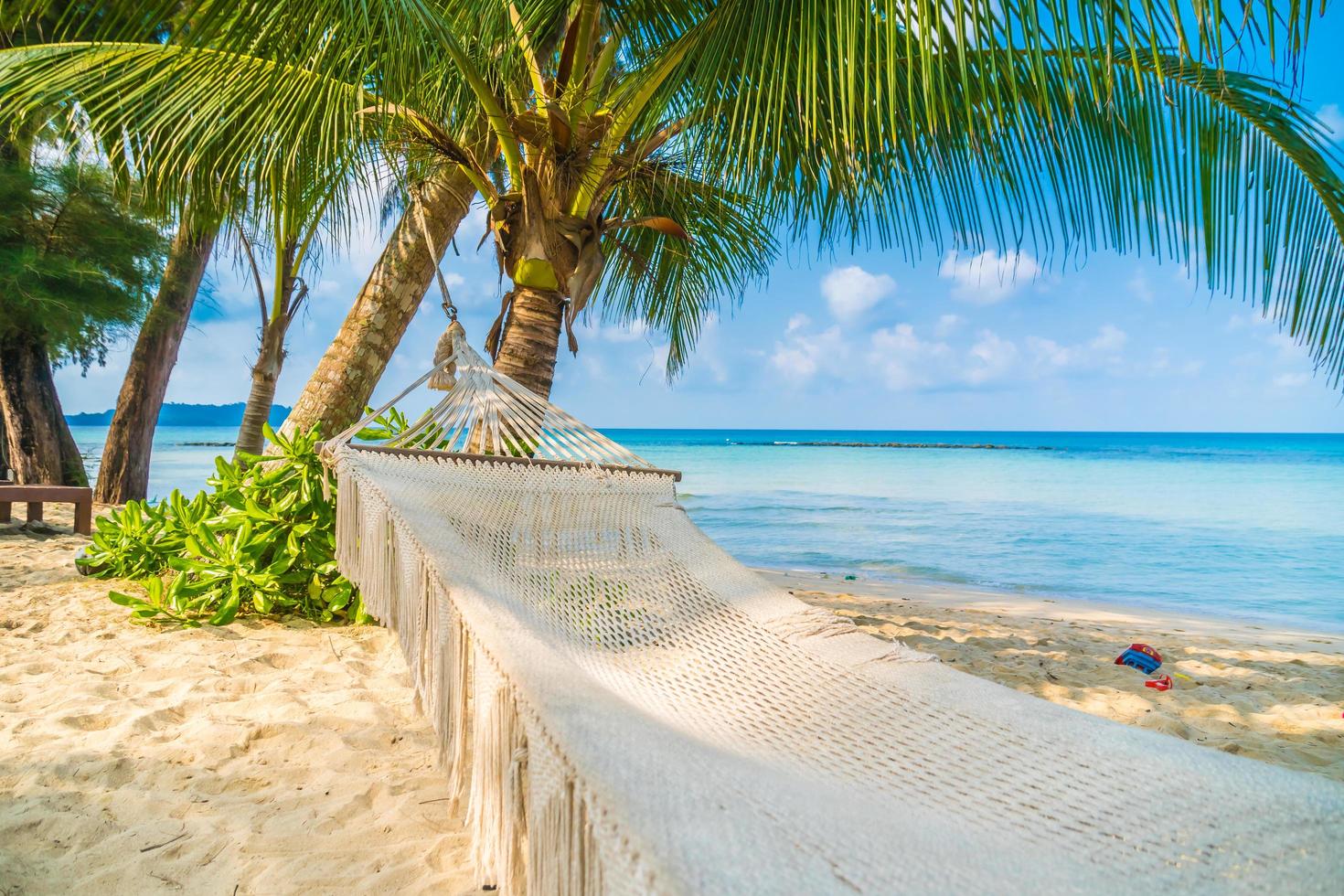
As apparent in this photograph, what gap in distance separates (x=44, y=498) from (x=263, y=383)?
1.02 metres

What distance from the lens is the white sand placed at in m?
1.03

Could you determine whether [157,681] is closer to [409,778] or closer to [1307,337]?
[409,778]

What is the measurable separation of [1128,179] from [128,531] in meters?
3.10

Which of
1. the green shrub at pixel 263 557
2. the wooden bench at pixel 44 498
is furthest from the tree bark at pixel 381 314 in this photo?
the wooden bench at pixel 44 498

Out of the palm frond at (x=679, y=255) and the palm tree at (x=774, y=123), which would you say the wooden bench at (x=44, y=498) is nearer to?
the palm tree at (x=774, y=123)

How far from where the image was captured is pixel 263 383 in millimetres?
3828

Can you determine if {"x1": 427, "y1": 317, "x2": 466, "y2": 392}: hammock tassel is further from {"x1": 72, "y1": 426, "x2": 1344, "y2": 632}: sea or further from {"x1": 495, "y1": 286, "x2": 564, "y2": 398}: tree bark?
{"x1": 72, "y1": 426, "x2": 1344, "y2": 632}: sea

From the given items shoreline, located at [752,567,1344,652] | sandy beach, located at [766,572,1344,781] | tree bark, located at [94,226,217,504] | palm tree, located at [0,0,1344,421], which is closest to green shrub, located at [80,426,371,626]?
palm tree, located at [0,0,1344,421]

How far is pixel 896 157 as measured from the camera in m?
1.95

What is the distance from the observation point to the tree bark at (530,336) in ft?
7.57

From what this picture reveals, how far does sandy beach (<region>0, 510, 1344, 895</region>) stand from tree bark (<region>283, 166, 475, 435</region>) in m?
0.88

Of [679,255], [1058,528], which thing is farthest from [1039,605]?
[1058,528]

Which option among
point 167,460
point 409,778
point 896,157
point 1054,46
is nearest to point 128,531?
point 409,778

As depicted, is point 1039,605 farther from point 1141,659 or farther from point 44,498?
point 44,498
